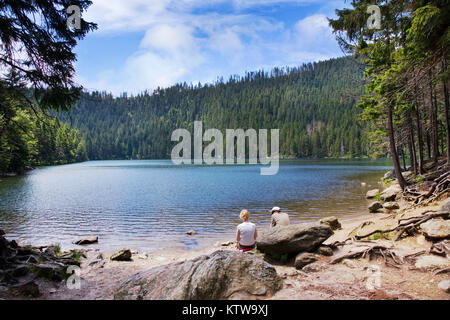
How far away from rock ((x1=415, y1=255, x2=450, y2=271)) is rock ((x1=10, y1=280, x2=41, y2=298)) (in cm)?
861

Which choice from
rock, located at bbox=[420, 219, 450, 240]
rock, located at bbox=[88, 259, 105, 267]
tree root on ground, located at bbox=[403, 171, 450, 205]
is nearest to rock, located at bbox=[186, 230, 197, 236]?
rock, located at bbox=[88, 259, 105, 267]

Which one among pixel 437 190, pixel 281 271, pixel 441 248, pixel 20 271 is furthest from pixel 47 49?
pixel 437 190

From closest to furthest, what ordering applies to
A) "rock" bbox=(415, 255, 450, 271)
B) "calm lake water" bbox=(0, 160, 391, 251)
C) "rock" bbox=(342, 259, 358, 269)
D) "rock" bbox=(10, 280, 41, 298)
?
"rock" bbox=(10, 280, 41, 298)
"rock" bbox=(415, 255, 450, 271)
"rock" bbox=(342, 259, 358, 269)
"calm lake water" bbox=(0, 160, 391, 251)

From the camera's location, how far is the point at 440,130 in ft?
91.4

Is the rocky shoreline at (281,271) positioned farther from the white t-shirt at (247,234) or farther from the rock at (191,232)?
the rock at (191,232)

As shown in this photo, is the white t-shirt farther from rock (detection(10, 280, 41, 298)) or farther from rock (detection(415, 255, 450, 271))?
rock (detection(10, 280, 41, 298))

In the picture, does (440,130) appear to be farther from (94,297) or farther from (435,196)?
(94,297)

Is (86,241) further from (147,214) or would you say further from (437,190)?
(437,190)

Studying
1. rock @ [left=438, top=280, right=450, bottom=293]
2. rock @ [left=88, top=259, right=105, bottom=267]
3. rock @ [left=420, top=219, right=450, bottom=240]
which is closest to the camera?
rock @ [left=438, top=280, right=450, bottom=293]

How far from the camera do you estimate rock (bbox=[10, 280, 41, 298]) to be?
5742 mm

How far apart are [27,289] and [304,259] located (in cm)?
674

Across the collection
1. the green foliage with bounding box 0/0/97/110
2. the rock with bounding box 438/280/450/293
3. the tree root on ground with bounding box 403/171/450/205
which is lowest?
the rock with bounding box 438/280/450/293
